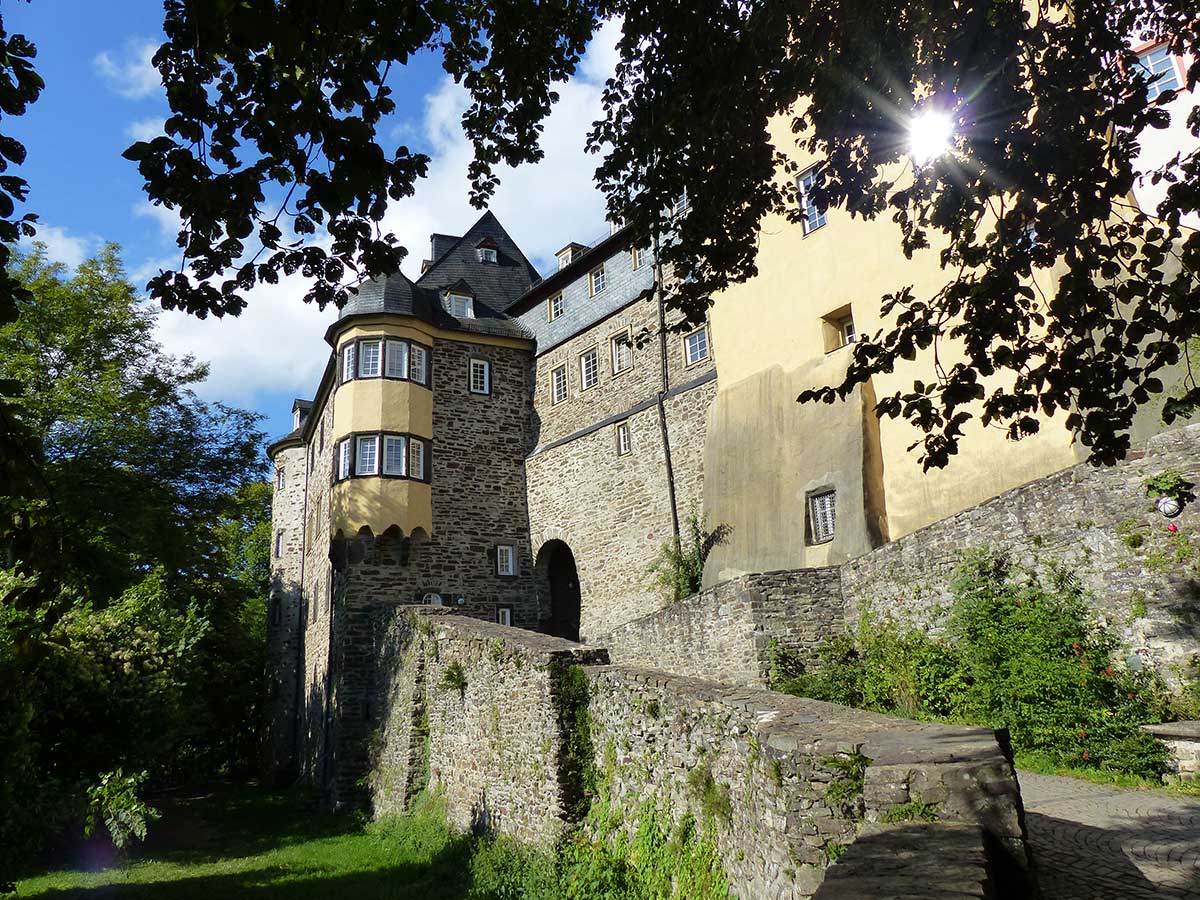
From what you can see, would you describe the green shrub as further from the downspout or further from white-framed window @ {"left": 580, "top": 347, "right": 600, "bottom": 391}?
white-framed window @ {"left": 580, "top": 347, "right": 600, "bottom": 391}

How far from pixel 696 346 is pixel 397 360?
8.05 meters

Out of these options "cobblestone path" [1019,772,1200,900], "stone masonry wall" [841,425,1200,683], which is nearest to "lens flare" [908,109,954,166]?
"cobblestone path" [1019,772,1200,900]

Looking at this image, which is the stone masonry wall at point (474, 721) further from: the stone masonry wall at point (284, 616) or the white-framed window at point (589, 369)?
the stone masonry wall at point (284, 616)

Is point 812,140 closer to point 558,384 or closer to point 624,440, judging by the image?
point 624,440

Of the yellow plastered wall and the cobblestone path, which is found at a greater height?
the yellow plastered wall

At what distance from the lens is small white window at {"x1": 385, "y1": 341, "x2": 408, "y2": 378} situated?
22.2 metres

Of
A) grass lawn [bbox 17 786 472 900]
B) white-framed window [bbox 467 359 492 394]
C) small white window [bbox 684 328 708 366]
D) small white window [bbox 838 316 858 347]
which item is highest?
white-framed window [bbox 467 359 492 394]

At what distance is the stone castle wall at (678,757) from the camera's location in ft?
14.7

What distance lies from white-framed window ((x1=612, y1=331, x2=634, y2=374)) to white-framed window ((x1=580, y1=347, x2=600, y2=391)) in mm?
618

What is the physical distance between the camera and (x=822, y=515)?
639 inches

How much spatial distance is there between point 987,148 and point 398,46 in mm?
3593

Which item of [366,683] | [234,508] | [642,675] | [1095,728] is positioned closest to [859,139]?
[642,675]

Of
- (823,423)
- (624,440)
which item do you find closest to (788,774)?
(823,423)

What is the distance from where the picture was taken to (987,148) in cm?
518
